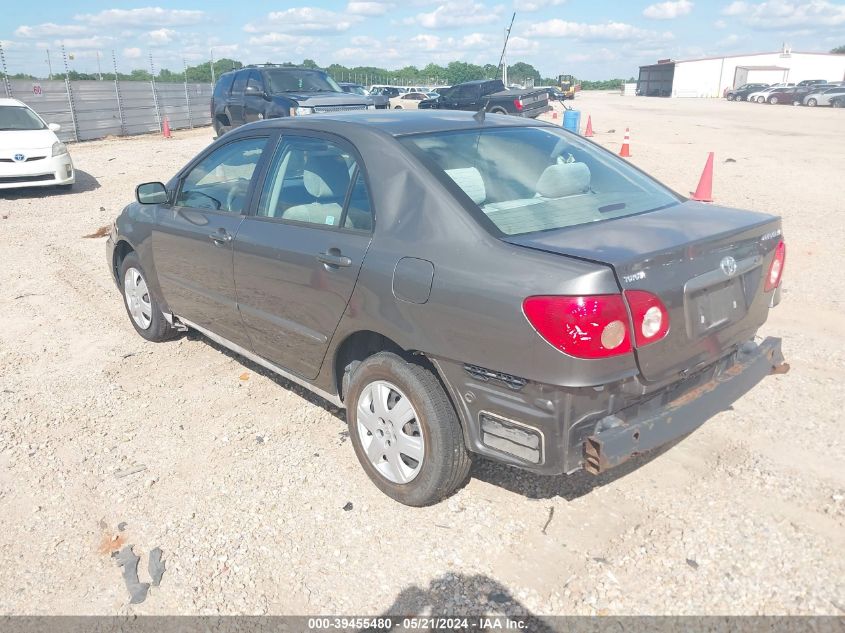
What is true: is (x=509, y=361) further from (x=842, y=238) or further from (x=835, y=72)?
(x=835, y=72)

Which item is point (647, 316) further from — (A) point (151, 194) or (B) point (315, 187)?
(A) point (151, 194)

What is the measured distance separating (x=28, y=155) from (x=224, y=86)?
16.3ft

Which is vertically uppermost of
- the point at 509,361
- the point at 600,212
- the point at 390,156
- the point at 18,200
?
the point at 390,156

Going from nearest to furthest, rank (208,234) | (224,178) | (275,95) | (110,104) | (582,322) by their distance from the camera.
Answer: (582,322), (208,234), (224,178), (275,95), (110,104)

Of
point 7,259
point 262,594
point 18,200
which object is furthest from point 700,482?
point 18,200

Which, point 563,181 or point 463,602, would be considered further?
point 563,181

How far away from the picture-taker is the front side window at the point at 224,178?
4000mm

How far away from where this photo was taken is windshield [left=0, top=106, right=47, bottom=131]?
486 inches

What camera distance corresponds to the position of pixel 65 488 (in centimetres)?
346

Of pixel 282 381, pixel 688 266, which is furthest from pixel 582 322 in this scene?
pixel 282 381

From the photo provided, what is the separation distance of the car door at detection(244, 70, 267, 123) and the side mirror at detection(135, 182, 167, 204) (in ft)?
31.6

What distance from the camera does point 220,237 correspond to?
4.01 meters

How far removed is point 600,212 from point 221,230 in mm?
2194

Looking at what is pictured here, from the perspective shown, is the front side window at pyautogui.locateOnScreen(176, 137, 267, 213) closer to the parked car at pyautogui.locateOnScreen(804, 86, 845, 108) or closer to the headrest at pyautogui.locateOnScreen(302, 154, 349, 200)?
the headrest at pyautogui.locateOnScreen(302, 154, 349, 200)
